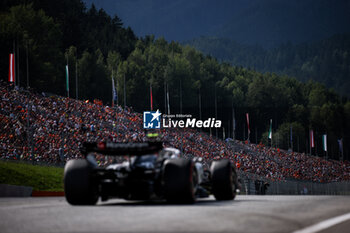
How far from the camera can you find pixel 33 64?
7225 cm

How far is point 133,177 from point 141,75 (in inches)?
3823

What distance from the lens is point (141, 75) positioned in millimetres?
107500

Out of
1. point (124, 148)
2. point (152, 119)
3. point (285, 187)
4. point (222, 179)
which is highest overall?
point (152, 119)

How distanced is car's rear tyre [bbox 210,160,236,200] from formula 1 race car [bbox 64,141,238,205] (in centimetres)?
98

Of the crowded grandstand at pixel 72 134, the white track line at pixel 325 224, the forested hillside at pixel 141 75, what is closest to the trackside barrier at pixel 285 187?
the crowded grandstand at pixel 72 134

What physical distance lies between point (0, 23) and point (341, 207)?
70.8 metres

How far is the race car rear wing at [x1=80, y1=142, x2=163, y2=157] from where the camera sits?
1134 centimetres

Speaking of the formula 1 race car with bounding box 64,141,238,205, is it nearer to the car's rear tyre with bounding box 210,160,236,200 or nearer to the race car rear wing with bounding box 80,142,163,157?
the race car rear wing with bounding box 80,142,163,157

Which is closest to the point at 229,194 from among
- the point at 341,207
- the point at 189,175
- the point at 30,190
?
the point at 189,175

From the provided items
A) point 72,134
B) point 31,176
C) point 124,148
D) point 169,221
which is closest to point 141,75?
point 72,134

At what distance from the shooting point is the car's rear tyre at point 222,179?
499 inches

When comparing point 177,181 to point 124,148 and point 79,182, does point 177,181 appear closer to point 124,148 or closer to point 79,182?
point 124,148

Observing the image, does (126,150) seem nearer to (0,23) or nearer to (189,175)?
(189,175)

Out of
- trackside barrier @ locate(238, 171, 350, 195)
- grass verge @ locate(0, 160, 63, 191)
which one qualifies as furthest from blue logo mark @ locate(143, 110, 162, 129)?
grass verge @ locate(0, 160, 63, 191)
